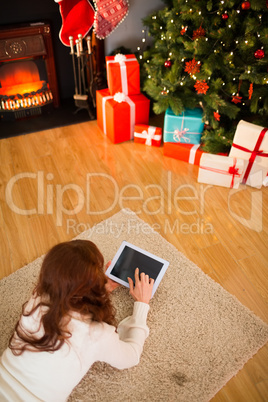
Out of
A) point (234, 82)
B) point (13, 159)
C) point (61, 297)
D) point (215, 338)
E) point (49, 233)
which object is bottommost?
point (215, 338)

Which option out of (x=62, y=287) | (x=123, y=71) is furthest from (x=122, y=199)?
(x=62, y=287)

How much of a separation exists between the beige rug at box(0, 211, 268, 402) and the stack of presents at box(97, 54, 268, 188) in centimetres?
68

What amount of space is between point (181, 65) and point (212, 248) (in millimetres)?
1165

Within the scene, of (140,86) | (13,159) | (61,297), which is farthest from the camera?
(140,86)

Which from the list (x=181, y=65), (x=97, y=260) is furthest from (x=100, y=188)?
(x=97, y=260)

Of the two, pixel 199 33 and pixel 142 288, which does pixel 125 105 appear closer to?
pixel 199 33

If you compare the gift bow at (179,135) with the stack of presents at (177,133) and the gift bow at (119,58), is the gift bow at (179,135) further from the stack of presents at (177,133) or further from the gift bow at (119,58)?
the gift bow at (119,58)

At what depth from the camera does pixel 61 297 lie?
1.05 m

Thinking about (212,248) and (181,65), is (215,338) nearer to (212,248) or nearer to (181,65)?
(212,248)

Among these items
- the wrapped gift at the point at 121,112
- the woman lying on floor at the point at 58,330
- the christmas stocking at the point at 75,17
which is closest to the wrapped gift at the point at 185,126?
the wrapped gift at the point at 121,112

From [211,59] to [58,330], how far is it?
1739 millimetres

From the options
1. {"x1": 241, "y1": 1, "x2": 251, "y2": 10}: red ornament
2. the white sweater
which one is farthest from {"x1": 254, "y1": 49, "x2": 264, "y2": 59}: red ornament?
the white sweater

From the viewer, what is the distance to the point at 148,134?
8.75ft

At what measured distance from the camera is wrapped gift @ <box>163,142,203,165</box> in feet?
8.17
